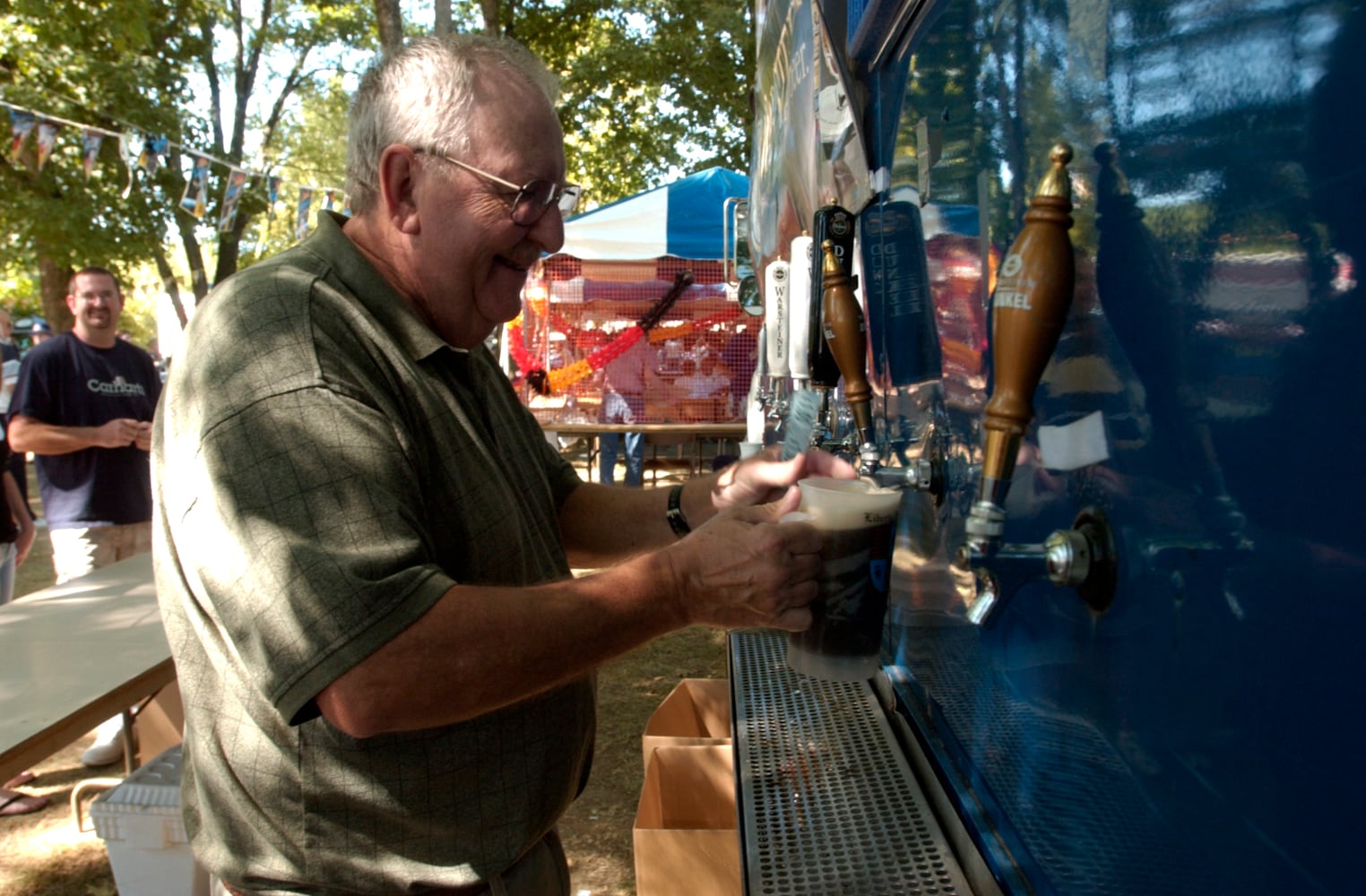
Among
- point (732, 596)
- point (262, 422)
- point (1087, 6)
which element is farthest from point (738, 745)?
point (1087, 6)

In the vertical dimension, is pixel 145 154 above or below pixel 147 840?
above

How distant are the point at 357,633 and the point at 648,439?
375 inches

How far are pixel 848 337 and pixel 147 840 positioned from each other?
2.55 m

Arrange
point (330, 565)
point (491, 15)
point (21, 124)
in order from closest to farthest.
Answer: point (330, 565), point (21, 124), point (491, 15)

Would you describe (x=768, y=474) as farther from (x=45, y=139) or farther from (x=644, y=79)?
(x=644, y=79)

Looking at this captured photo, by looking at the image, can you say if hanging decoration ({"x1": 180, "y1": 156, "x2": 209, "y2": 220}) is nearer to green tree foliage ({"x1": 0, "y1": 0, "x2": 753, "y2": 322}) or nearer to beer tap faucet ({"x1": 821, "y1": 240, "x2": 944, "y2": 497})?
green tree foliage ({"x1": 0, "y1": 0, "x2": 753, "y2": 322})

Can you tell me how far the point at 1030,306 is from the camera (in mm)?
947

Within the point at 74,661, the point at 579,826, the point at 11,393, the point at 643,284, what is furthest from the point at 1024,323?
the point at 643,284

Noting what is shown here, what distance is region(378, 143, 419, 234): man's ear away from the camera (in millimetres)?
1455

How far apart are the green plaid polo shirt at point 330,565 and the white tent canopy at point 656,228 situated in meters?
7.61

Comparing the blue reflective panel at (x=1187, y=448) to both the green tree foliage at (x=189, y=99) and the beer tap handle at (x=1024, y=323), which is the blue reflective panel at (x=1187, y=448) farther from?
the green tree foliage at (x=189, y=99)

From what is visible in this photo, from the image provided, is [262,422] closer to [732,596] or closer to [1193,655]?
[732,596]

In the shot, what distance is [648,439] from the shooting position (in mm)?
10625

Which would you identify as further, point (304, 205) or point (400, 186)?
point (304, 205)
